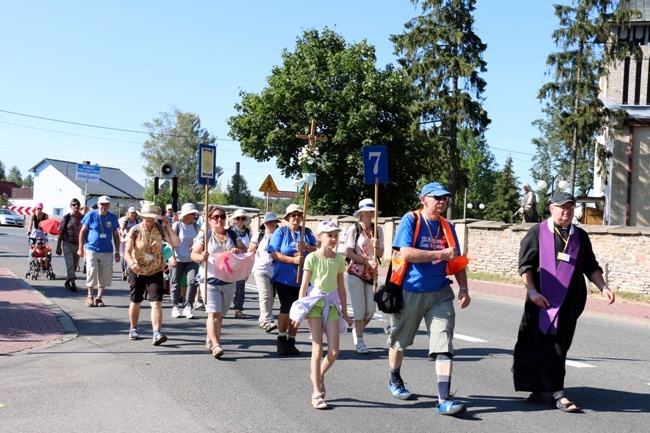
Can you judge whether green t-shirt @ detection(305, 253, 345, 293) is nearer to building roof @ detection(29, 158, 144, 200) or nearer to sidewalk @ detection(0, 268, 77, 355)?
sidewalk @ detection(0, 268, 77, 355)

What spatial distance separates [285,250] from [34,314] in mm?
4570

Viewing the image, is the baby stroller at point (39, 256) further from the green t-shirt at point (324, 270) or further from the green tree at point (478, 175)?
the green tree at point (478, 175)

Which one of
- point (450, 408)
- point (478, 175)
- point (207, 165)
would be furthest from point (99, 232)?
point (478, 175)

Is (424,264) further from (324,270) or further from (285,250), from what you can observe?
(285,250)

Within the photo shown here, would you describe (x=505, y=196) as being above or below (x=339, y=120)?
below

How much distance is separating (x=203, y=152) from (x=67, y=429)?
8444 millimetres

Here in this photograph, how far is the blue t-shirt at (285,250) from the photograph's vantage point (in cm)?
852

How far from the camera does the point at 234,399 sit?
6262mm

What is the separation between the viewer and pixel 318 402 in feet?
19.8

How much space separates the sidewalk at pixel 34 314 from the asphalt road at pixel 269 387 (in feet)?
1.05

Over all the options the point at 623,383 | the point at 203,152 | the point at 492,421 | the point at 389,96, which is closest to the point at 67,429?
the point at 492,421

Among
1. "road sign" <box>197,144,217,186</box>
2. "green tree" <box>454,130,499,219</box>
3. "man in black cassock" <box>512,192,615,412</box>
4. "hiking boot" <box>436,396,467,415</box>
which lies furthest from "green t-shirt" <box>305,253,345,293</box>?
"green tree" <box>454,130,499,219</box>

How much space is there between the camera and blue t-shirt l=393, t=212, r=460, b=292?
20.2 ft

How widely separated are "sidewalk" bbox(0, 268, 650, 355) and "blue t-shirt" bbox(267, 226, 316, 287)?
2852mm
